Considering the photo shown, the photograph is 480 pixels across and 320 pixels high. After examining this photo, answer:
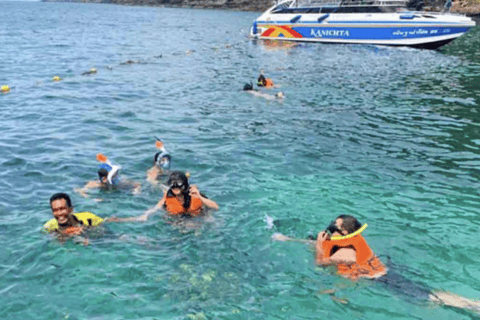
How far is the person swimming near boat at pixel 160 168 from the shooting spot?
10844mm

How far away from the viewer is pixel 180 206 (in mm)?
8555

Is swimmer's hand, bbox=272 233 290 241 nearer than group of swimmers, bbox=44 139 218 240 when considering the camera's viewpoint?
No

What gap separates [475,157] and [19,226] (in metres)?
12.2

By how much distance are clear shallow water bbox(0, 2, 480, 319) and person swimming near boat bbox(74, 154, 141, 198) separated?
294 millimetres

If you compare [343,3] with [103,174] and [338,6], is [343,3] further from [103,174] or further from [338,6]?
[103,174]

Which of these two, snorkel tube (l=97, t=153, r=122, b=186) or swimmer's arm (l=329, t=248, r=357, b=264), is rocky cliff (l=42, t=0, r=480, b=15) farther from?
swimmer's arm (l=329, t=248, r=357, b=264)

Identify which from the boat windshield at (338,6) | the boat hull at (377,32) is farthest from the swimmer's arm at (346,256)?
the boat windshield at (338,6)

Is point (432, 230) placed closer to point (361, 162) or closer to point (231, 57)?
point (361, 162)

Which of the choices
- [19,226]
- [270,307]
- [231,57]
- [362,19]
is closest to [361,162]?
[270,307]

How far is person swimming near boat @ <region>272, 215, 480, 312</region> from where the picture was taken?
654 cm

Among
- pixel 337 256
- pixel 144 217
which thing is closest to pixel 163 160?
pixel 144 217

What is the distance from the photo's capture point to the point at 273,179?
36.3 ft

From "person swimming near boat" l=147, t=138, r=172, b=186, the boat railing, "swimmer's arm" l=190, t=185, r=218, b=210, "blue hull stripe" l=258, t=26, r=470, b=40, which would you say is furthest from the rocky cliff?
"swimmer's arm" l=190, t=185, r=218, b=210

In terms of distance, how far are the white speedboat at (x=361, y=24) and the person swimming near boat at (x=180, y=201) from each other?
34312 millimetres
